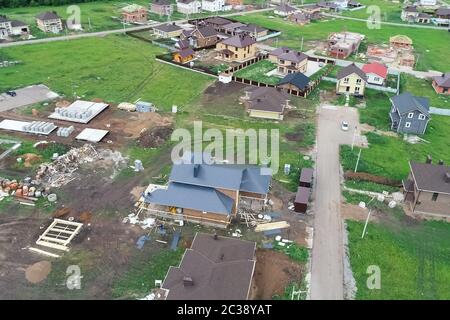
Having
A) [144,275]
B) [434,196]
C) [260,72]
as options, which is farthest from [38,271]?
[260,72]

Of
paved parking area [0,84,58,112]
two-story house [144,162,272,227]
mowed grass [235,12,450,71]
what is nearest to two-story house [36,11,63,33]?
paved parking area [0,84,58,112]

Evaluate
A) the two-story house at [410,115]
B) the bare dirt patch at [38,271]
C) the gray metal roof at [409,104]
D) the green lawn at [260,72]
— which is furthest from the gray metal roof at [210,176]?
the green lawn at [260,72]

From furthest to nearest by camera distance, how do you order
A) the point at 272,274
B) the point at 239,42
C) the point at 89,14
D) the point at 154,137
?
1. the point at 89,14
2. the point at 239,42
3. the point at 154,137
4. the point at 272,274

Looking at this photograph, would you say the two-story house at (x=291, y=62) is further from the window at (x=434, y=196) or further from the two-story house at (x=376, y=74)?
the window at (x=434, y=196)

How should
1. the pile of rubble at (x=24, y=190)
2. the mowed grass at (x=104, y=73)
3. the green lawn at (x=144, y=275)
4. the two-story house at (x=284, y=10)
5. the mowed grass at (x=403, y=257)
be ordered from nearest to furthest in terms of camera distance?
the green lawn at (x=144, y=275), the mowed grass at (x=403, y=257), the pile of rubble at (x=24, y=190), the mowed grass at (x=104, y=73), the two-story house at (x=284, y=10)

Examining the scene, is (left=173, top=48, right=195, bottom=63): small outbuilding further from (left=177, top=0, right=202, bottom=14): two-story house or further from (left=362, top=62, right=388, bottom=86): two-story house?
(left=177, top=0, right=202, bottom=14): two-story house

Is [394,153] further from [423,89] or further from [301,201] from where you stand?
[423,89]
